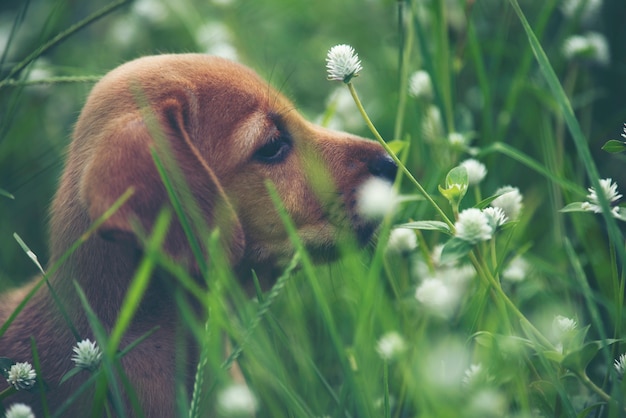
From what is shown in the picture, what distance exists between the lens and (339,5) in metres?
4.41

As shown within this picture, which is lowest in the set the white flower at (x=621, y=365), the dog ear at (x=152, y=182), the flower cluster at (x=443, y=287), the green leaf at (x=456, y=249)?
the white flower at (x=621, y=365)

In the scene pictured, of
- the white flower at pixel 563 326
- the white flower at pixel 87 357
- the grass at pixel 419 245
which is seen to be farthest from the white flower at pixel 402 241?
the white flower at pixel 87 357

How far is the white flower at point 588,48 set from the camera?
9.44ft

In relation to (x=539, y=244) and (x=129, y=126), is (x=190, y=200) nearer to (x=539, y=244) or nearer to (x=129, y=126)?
(x=129, y=126)

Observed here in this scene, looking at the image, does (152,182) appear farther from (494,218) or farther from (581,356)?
(581,356)

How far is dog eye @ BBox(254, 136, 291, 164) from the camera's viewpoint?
89.7 inches

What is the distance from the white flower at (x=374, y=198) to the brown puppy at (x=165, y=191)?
0.03 meters

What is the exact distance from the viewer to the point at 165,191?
1910mm

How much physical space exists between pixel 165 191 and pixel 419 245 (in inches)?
36.1

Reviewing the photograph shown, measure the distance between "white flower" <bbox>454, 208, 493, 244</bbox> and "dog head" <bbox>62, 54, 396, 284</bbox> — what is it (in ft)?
2.20

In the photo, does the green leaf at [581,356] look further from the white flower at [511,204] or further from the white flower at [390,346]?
the white flower at [511,204]

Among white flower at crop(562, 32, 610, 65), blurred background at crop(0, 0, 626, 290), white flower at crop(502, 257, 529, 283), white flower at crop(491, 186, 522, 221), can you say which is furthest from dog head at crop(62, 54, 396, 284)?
white flower at crop(562, 32, 610, 65)

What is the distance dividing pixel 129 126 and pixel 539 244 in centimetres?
188

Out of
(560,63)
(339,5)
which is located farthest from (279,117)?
(339,5)
